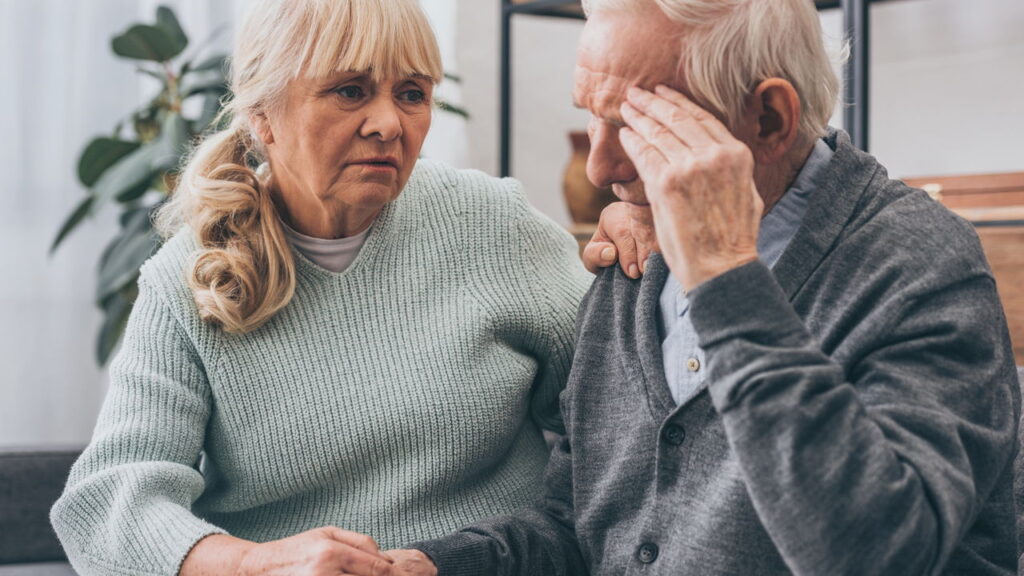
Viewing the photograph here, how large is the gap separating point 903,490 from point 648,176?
0.33 metres

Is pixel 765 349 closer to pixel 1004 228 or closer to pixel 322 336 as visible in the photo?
pixel 322 336

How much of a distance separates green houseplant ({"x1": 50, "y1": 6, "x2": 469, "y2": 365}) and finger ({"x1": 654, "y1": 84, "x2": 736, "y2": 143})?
1748 mm

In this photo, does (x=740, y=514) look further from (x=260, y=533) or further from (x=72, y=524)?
(x=72, y=524)

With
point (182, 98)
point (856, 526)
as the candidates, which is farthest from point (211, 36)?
point (856, 526)

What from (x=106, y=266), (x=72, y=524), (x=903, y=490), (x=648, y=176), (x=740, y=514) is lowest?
(x=106, y=266)

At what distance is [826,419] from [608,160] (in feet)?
1.13

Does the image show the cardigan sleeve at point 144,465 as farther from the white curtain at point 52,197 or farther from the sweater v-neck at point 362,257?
the white curtain at point 52,197

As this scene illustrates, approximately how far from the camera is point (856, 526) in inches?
33.8

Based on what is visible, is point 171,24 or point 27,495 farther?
point 171,24

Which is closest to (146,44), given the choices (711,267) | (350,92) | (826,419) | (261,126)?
(261,126)

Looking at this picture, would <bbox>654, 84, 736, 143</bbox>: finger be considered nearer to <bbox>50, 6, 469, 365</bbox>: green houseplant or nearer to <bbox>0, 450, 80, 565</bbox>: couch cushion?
<bbox>0, 450, 80, 565</bbox>: couch cushion

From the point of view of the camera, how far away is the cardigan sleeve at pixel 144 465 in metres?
1.26

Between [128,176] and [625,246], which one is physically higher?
[625,246]

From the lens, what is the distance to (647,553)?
Result: 3.70ft
